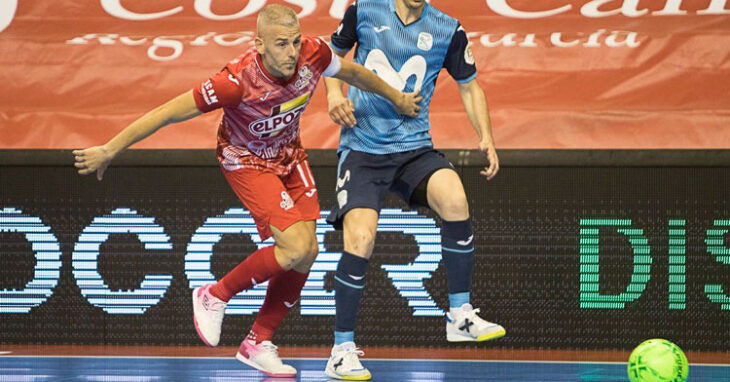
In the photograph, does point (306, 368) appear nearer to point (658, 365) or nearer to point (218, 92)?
point (218, 92)

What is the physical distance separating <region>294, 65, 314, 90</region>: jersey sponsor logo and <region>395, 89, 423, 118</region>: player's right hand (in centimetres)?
45

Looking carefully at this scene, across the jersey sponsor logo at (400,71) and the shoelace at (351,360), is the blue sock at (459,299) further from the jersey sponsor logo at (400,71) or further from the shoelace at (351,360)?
the jersey sponsor logo at (400,71)

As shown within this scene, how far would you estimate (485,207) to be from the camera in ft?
21.6

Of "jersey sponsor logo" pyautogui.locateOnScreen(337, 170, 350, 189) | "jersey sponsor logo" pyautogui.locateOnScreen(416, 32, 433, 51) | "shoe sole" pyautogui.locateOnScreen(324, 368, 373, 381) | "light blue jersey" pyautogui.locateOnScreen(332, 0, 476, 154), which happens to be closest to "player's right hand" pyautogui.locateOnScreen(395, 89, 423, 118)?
"light blue jersey" pyautogui.locateOnScreen(332, 0, 476, 154)

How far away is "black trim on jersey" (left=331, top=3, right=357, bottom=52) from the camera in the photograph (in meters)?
5.45

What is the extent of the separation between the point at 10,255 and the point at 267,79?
2756mm

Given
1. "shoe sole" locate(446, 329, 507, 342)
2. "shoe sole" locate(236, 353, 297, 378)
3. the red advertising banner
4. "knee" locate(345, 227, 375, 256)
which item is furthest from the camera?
the red advertising banner

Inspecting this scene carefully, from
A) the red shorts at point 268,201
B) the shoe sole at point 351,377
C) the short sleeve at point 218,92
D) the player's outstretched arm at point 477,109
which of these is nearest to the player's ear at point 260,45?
the short sleeve at point 218,92

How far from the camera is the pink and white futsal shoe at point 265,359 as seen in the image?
5262mm

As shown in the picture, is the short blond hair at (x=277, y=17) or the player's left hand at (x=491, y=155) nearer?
the short blond hair at (x=277, y=17)

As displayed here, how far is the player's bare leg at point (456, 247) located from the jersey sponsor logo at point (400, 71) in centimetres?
54

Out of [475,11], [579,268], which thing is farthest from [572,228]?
[475,11]

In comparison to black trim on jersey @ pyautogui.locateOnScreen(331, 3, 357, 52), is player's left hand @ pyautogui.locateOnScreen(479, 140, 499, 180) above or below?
below

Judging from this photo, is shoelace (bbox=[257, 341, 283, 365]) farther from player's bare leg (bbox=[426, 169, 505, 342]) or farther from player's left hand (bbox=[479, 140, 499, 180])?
player's left hand (bbox=[479, 140, 499, 180])
